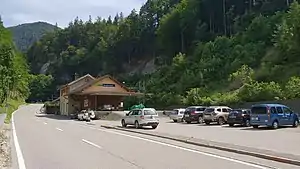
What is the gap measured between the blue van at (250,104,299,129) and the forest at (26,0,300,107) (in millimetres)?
14629

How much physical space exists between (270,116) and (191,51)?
77587 mm

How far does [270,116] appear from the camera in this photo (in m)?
29.8

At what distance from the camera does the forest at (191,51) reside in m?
64.5

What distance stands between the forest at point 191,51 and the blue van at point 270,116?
14.6 m

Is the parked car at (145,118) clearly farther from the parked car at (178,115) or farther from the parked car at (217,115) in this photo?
the parked car at (178,115)

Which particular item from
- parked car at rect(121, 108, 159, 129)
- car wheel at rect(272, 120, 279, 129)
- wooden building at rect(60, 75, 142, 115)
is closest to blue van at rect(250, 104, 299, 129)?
car wheel at rect(272, 120, 279, 129)

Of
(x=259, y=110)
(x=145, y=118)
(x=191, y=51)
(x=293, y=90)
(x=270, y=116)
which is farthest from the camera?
(x=191, y=51)

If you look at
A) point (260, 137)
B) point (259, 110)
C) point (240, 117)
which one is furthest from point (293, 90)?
point (260, 137)

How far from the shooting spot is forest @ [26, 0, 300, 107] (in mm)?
64500

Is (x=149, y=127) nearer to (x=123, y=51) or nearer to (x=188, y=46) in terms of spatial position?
(x=188, y=46)

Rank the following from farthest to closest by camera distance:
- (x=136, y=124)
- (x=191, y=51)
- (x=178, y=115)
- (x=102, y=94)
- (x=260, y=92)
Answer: (x=191, y=51) < (x=102, y=94) < (x=260, y=92) < (x=178, y=115) < (x=136, y=124)

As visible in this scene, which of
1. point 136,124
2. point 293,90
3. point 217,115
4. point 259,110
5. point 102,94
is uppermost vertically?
point 102,94

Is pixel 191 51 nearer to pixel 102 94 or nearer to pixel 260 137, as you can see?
pixel 102 94

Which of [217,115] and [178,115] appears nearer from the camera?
[217,115]
